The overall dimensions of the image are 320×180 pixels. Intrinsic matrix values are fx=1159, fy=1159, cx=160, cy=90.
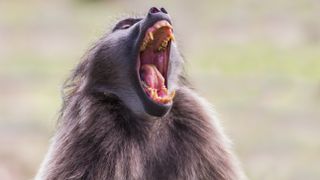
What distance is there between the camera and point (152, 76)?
6762mm

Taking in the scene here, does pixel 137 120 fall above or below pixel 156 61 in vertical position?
below

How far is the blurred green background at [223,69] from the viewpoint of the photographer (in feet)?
50.0

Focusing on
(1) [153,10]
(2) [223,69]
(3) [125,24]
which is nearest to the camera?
(1) [153,10]

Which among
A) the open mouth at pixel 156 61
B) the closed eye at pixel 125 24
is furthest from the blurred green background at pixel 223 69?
the open mouth at pixel 156 61

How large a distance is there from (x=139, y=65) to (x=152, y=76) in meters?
0.13

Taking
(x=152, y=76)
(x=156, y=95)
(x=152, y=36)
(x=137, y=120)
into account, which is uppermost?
(x=152, y=36)

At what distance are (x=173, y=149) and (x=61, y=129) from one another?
27.1 inches

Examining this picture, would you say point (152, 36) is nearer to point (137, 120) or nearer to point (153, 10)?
point (153, 10)

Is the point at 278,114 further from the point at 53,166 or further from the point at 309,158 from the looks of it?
the point at 53,166

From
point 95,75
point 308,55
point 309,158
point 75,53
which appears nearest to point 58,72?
point 75,53

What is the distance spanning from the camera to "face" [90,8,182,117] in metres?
6.69

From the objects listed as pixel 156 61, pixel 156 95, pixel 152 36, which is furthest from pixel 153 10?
pixel 156 95

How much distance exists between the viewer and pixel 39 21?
27.9 m

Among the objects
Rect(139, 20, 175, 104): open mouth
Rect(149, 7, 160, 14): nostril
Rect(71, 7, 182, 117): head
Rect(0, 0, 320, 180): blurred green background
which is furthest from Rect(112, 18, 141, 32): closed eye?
Rect(149, 7, 160, 14): nostril
